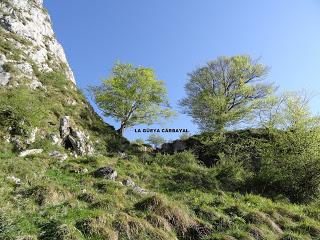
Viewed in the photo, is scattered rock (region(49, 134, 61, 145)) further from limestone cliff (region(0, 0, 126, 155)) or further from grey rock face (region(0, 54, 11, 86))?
grey rock face (region(0, 54, 11, 86))

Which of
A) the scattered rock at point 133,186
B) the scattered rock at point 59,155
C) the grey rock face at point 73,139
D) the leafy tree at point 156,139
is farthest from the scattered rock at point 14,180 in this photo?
the leafy tree at point 156,139

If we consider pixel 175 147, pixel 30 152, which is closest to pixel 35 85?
pixel 30 152

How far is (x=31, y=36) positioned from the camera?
43.9m

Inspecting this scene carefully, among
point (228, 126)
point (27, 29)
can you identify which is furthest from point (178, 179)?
point (27, 29)

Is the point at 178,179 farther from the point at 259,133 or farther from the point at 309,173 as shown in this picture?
the point at 259,133

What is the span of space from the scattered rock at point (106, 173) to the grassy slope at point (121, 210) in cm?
40

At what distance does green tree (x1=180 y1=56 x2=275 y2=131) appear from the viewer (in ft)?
160

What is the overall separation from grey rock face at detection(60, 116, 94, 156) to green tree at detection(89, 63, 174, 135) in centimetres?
1743

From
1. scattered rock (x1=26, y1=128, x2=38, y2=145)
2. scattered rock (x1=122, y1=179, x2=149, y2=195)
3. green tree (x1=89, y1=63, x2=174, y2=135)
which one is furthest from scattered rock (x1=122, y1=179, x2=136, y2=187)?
green tree (x1=89, y1=63, x2=174, y2=135)

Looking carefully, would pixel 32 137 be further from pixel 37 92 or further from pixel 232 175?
pixel 232 175

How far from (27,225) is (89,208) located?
338 cm

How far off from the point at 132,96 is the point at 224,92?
12.1m

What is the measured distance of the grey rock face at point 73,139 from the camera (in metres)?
30.8

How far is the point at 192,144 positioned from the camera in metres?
44.0
